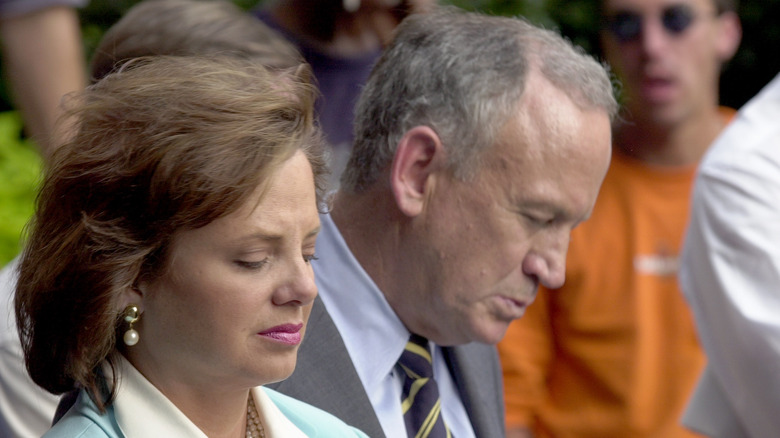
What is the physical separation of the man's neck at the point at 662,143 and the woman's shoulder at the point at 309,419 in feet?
7.52

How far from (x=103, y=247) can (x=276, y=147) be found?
275 millimetres

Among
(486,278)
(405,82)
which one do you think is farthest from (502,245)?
(405,82)

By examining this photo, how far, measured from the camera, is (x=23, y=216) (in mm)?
3873

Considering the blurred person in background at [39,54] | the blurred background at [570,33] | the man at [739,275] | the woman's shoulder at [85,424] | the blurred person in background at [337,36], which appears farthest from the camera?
the blurred background at [570,33]

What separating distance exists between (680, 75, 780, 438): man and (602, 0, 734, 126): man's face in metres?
0.99

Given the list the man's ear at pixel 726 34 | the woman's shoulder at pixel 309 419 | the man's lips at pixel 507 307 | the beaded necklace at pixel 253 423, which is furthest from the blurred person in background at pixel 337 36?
the beaded necklace at pixel 253 423

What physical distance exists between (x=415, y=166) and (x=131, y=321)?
0.88m

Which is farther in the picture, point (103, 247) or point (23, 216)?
point (23, 216)

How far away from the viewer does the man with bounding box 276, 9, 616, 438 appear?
213 centimetres

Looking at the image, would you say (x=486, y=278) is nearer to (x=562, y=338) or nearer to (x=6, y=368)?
(x=6, y=368)

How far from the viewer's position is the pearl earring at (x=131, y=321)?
1431 millimetres

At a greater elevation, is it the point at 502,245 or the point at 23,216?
the point at 502,245

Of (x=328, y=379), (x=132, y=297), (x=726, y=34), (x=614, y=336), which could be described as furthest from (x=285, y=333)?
(x=726, y=34)

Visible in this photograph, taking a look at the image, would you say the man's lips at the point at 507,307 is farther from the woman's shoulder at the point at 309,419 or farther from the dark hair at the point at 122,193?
the dark hair at the point at 122,193
